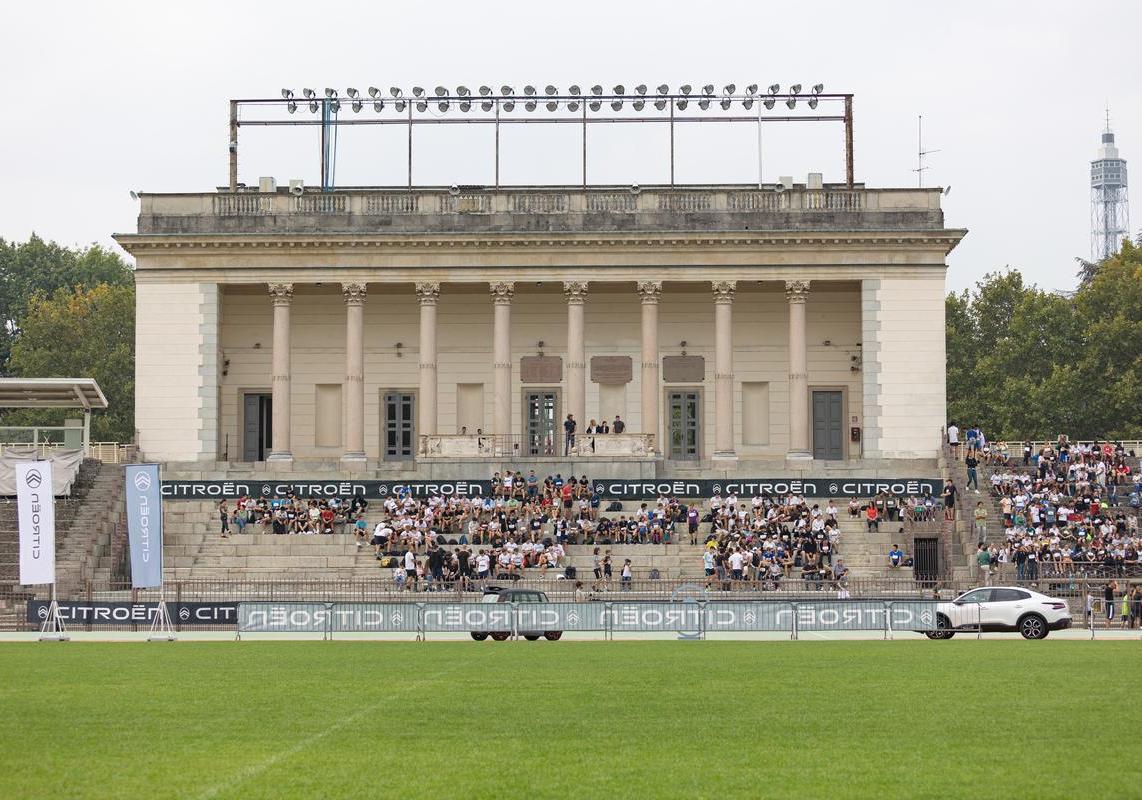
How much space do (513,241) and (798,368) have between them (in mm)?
11674

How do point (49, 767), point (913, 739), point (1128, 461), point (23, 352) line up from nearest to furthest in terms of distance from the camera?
point (49, 767), point (913, 739), point (1128, 461), point (23, 352)

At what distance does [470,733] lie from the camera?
19.6 metres

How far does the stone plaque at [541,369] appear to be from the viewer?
68.2 metres

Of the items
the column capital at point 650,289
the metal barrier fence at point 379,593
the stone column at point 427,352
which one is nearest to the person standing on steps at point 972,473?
the metal barrier fence at point 379,593

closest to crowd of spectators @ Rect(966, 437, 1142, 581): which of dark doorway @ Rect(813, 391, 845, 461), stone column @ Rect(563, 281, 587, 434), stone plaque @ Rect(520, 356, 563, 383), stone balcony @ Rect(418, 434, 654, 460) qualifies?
dark doorway @ Rect(813, 391, 845, 461)

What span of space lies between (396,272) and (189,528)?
1324 centimetres

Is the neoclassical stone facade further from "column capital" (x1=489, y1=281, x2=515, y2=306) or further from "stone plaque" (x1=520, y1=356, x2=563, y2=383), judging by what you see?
"stone plaque" (x1=520, y1=356, x2=563, y2=383)

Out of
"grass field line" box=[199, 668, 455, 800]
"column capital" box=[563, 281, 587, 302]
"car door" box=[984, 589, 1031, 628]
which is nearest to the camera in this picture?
"grass field line" box=[199, 668, 455, 800]

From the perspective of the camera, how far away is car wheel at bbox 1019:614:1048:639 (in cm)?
4097

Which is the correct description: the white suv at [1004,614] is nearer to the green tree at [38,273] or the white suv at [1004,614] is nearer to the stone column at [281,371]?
the stone column at [281,371]

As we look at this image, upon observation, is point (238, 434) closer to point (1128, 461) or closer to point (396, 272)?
point (396, 272)

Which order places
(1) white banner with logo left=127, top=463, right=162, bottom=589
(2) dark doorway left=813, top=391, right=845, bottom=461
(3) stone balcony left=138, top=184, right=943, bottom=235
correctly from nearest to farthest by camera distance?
(1) white banner with logo left=127, top=463, right=162, bottom=589, (3) stone balcony left=138, top=184, right=943, bottom=235, (2) dark doorway left=813, top=391, right=845, bottom=461

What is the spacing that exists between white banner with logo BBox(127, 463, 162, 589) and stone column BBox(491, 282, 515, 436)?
70.0 feet

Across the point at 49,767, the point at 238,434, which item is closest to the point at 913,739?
the point at 49,767
